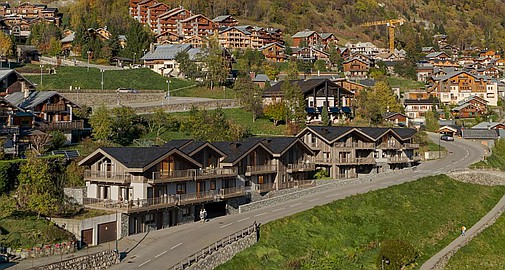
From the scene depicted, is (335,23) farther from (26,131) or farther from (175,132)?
(26,131)

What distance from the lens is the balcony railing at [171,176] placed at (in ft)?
114

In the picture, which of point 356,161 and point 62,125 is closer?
point 62,125

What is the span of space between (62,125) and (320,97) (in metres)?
34.8

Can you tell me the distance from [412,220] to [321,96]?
32.6 meters

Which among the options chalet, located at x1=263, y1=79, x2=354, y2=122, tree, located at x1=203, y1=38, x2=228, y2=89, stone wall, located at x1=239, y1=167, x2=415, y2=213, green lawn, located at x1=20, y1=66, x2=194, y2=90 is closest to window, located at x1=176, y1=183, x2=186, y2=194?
stone wall, located at x1=239, y1=167, x2=415, y2=213

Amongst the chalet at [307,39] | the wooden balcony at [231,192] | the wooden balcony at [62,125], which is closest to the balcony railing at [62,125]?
the wooden balcony at [62,125]

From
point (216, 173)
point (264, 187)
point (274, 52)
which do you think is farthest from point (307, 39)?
point (216, 173)

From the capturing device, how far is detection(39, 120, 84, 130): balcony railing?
4765 cm

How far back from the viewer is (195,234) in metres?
33.1

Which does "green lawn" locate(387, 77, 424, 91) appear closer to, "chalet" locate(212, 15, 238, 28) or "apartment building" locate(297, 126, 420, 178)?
"chalet" locate(212, 15, 238, 28)

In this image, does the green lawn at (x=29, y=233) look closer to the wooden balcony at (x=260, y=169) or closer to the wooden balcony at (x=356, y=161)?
the wooden balcony at (x=260, y=169)

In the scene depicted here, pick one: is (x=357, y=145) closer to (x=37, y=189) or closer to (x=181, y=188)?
(x=181, y=188)

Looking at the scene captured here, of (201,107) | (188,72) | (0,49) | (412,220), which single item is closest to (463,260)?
(412,220)

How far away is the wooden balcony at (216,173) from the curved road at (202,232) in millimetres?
2785
